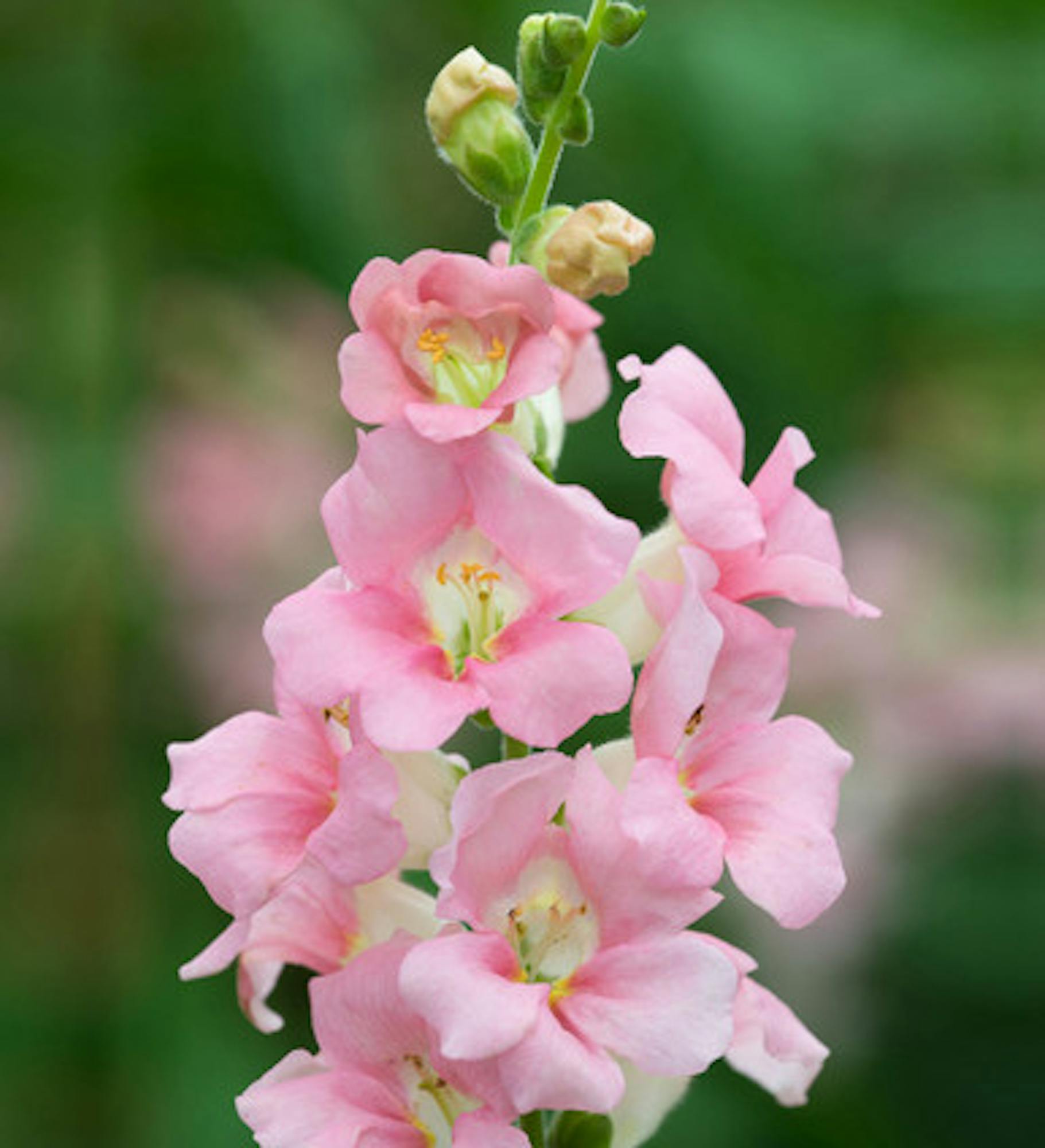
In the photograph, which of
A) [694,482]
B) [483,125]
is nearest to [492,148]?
[483,125]

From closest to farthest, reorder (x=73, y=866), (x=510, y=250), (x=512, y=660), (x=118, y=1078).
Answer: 1. (x=512, y=660)
2. (x=510, y=250)
3. (x=118, y=1078)
4. (x=73, y=866)

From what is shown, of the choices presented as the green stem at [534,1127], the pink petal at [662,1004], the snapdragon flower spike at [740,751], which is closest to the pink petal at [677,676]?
the snapdragon flower spike at [740,751]

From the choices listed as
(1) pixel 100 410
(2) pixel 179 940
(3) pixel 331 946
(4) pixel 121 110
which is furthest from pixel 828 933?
(3) pixel 331 946

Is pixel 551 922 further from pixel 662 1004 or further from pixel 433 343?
pixel 433 343

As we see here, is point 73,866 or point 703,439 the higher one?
point 703,439

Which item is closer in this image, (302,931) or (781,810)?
(781,810)

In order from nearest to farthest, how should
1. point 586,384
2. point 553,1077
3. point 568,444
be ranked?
point 553,1077 → point 586,384 → point 568,444

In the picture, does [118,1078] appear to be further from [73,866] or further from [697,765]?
[697,765]
